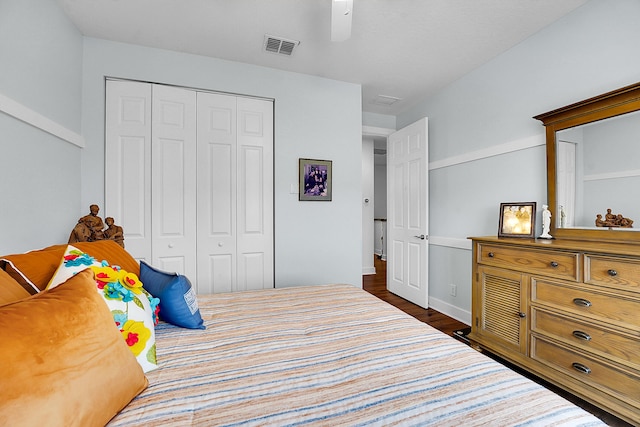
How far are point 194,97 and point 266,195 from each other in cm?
116

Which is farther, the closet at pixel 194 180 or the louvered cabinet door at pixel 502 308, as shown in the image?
the closet at pixel 194 180

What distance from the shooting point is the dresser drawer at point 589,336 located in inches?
55.9

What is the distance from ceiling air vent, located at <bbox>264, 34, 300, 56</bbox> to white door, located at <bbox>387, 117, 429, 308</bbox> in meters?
1.69

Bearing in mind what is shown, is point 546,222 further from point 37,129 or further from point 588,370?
point 37,129

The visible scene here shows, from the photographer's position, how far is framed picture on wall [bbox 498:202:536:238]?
7.31ft

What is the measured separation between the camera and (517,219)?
2.34 m

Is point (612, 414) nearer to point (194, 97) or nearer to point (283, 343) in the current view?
point (283, 343)

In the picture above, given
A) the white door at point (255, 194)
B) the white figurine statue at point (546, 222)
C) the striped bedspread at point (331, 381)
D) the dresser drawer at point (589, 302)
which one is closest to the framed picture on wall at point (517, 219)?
the white figurine statue at point (546, 222)

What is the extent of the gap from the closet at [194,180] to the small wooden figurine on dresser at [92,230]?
1.38 feet

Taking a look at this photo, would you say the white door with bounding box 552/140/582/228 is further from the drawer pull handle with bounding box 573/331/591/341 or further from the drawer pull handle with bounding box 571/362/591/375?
the drawer pull handle with bounding box 571/362/591/375

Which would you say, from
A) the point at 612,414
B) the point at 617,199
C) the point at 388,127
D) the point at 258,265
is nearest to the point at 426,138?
the point at 388,127

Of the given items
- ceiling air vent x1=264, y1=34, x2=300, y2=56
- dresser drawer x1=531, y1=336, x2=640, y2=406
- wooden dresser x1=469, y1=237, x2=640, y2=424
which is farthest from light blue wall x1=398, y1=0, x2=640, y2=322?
ceiling air vent x1=264, y1=34, x2=300, y2=56

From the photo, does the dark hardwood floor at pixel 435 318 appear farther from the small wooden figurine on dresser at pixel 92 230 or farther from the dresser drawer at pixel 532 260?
the small wooden figurine on dresser at pixel 92 230

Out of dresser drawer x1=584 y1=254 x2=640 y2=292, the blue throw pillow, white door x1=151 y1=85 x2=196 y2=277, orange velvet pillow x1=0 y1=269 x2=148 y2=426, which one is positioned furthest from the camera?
white door x1=151 y1=85 x2=196 y2=277
